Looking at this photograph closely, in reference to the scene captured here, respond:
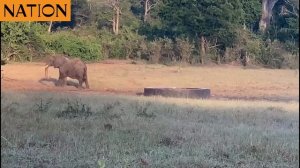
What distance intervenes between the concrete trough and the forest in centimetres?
293

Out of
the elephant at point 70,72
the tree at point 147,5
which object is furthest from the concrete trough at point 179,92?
the tree at point 147,5

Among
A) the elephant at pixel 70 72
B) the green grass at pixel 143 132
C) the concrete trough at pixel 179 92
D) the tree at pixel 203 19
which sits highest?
the tree at pixel 203 19

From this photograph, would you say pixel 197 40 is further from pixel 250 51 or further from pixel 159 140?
pixel 159 140

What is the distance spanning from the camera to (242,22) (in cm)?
397

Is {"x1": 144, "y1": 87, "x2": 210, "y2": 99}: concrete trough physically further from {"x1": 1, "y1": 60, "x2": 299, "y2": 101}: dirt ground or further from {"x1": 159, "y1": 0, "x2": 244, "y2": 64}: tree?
{"x1": 159, "y1": 0, "x2": 244, "y2": 64}: tree

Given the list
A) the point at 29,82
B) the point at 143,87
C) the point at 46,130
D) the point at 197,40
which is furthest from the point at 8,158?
the point at 143,87

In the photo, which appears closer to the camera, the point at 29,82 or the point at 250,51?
the point at 250,51

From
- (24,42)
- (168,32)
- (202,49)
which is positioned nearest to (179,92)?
(168,32)

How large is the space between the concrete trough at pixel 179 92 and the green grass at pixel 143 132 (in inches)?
16.7

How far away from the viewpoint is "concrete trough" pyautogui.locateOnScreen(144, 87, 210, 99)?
7629 millimetres

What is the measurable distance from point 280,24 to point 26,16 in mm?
1927

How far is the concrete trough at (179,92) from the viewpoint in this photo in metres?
7.63

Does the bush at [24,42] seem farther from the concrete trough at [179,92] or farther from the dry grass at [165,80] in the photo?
the concrete trough at [179,92]

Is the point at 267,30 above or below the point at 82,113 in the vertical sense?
above
